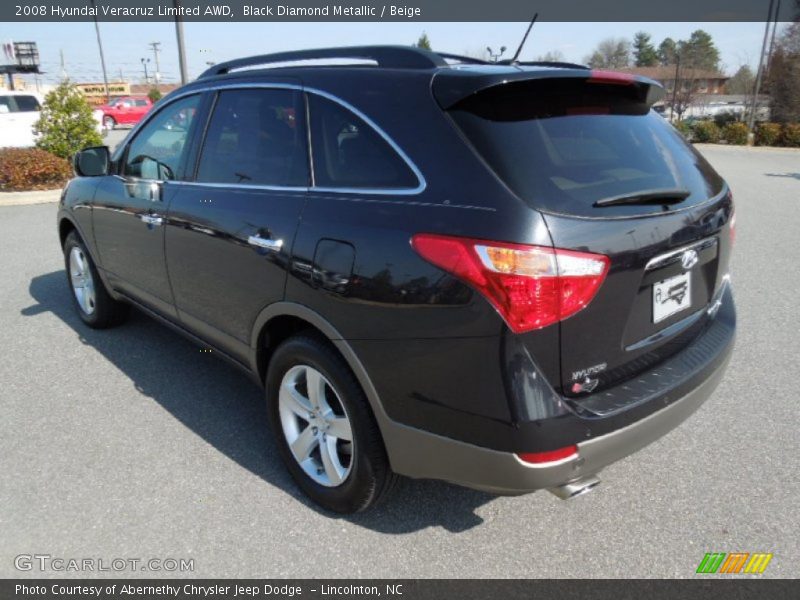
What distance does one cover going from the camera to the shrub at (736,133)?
2700 cm

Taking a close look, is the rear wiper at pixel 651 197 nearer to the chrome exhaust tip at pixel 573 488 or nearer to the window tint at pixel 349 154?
the window tint at pixel 349 154

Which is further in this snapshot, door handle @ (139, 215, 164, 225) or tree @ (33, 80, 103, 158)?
tree @ (33, 80, 103, 158)

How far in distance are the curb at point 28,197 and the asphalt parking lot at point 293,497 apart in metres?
8.36

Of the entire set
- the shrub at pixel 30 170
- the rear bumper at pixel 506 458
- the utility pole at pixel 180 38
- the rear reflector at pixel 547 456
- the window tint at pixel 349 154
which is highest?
the utility pole at pixel 180 38

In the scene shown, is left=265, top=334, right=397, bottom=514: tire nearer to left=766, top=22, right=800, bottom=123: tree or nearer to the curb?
the curb

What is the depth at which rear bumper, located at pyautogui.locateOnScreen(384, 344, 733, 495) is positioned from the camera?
2.00 meters

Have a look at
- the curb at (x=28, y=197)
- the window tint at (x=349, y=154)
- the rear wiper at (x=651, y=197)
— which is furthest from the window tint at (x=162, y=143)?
the curb at (x=28, y=197)

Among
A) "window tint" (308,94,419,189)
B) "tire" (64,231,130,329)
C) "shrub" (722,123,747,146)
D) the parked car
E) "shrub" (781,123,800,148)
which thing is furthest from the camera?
"shrub" (722,123,747,146)

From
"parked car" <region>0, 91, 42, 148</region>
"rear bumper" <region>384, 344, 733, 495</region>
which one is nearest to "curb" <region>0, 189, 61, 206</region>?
"parked car" <region>0, 91, 42, 148</region>

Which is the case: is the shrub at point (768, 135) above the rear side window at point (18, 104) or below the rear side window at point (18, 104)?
below

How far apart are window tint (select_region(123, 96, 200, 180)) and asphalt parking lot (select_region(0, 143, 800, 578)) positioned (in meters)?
1.35

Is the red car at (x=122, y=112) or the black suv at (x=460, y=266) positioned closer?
the black suv at (x=460, y=266)

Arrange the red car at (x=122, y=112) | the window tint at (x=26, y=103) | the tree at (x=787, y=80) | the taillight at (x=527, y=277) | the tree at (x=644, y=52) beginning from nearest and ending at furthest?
the taillight at (x=527, y=277), the window tint at (x=26, y=103), the tree at (x=787, y=80), the red car at (x=122, y=112), the tree at (x=644, y=52)

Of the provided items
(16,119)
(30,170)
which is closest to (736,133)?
(30,170)
